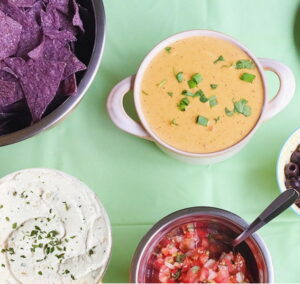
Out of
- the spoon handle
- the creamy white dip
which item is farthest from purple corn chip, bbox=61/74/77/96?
the spoon handle

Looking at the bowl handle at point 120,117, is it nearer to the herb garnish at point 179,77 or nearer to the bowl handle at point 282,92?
the herb garnish at point 179,77

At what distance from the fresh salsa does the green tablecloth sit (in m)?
0.14

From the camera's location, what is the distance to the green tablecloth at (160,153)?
153 centimetres

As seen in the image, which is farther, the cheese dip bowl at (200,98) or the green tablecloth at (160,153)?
the green tablecloth at (160,153)

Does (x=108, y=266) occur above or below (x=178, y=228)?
below

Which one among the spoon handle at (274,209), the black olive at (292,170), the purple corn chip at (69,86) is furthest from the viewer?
the black olive at (292,170)

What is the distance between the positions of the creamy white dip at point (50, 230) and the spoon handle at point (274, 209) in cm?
36

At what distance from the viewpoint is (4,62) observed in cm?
141

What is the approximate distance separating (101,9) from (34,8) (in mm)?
185

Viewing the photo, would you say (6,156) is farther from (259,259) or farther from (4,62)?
(259,259)

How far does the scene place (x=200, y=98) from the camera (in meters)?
1.44

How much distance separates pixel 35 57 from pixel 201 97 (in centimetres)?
44

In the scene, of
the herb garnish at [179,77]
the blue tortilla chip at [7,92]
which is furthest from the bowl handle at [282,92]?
the blue tortilla chip at [7,92]

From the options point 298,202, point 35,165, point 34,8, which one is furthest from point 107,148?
point 298,202
